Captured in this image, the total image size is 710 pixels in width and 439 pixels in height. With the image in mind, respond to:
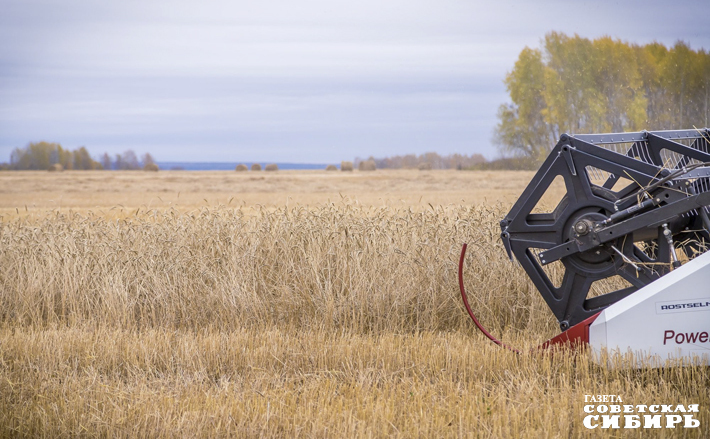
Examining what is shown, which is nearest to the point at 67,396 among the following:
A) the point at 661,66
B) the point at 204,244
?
the point at 204,244

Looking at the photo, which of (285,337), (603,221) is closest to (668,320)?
(603,221)

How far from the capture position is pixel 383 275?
6.37m

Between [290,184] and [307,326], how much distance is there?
33436 mm

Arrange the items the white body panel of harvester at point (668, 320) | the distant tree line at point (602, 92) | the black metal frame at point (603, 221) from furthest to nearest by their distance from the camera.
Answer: the distant tree line at point (602, 92), the black metal frame at point (603, 221), the white body panel of harvester at point (668, 320)

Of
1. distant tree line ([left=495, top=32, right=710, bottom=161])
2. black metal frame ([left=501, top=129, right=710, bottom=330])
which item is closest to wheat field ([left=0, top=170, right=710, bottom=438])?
black metal frame ([left=501, top=129, right=710, bottom=330])

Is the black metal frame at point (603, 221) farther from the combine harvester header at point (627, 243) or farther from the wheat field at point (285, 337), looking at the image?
the wheat field at point (285, 337)

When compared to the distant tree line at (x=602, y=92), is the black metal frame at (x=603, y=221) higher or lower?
lower

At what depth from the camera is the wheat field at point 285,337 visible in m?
3.73

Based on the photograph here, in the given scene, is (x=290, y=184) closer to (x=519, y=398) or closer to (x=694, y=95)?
(x=694, y=95)

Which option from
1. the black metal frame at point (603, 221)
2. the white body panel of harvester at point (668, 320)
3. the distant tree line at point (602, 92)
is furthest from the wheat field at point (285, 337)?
the distant tree line at point (602, 92)

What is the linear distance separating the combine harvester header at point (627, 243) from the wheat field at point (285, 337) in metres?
0.32

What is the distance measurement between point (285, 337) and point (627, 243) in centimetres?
306

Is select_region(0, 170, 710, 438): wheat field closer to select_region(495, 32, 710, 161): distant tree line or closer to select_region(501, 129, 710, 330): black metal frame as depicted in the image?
select_region(501, 129, 710, 330): black metal frame

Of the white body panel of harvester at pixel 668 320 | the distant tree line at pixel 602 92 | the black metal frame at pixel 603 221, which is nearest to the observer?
the white body panel of harvester at pixel 668 320
